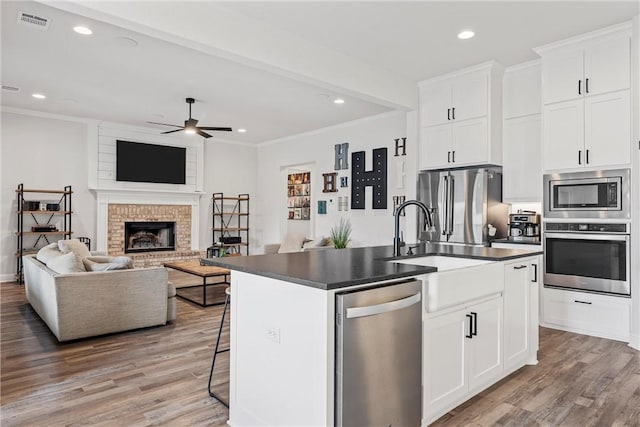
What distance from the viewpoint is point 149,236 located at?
8.38 meters

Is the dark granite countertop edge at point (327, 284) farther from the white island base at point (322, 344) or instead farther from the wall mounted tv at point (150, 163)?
the wall mounted tv at point (150, 163)

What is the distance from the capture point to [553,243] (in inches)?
162

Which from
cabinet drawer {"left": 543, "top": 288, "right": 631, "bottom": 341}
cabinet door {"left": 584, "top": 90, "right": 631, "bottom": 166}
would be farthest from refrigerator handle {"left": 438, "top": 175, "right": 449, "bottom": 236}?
cabinet door {"left": 584, "top": 90, "right": 631, "bottom": 166}

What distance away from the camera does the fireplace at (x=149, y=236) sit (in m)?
8.05

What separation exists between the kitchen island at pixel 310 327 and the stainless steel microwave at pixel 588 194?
1.85m

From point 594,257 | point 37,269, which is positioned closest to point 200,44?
point 37,269

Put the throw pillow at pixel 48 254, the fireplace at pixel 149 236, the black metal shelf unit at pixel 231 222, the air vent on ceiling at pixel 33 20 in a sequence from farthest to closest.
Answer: the black metal shelf unit at pixel 231 222
the fireplace at pixel 149 236
the throw pillow at pixel 48 254
the air vent on ceiling at pixel 33 20

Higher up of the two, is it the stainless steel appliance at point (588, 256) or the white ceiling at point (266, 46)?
the white ceiling at point (266, 46)

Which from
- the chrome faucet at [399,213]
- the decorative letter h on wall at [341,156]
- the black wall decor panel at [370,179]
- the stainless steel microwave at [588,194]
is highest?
the decorative letter h on wall at [341,156]

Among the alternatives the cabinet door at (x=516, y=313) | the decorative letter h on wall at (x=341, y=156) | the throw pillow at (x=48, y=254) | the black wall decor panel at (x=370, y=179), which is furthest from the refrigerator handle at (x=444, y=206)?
the throw pillow at (x=48, y=254)

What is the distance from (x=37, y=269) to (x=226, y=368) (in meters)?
2.53

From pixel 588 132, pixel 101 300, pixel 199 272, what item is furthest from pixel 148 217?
pixel 588 132

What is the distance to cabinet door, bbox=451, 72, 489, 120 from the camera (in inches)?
182

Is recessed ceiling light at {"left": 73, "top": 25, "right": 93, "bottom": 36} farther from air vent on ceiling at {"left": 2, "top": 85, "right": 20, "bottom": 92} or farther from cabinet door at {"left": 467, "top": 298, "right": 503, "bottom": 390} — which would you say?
cabinet door at {"left": 467, "top": 298, "right": 503, "bottom": 390}
